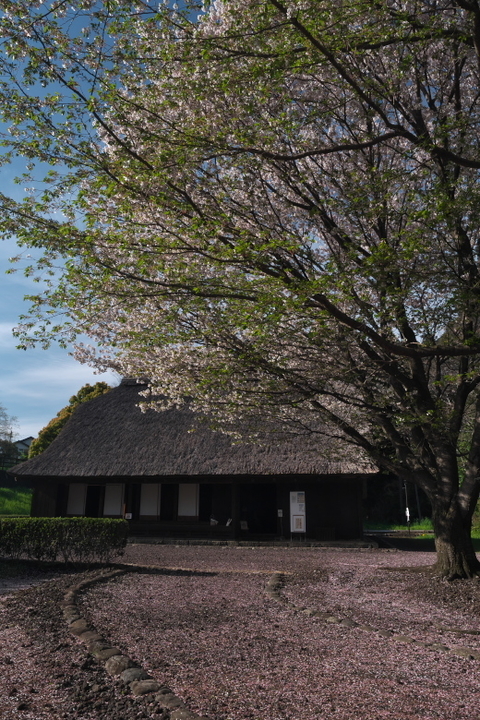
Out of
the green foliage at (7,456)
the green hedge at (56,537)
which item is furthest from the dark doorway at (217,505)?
the green foliage at (7,456)

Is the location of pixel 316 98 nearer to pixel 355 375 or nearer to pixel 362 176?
pixel 362 176

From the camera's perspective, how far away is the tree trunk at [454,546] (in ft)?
29.4

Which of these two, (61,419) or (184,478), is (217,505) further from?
(61,419)

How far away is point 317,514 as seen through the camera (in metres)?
18.3

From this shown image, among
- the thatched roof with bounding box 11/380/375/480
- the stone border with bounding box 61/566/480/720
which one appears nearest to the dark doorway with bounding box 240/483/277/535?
the thatched roof with bounding box 11/380/375/480

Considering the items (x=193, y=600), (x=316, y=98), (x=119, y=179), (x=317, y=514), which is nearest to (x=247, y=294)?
(x=119, y=179)

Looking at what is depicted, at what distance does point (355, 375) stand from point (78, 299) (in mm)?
4298

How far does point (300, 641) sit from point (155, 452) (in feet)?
49.1

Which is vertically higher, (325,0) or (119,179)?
(325,0)

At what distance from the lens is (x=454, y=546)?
907cm

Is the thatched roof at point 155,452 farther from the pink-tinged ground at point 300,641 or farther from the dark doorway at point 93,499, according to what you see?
the pink-tinged ground at point 300,641

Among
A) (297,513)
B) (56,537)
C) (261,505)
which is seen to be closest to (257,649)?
(56,537)

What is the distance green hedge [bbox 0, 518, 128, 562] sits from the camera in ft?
34.9

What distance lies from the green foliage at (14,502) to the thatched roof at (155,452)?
35.8 feet
